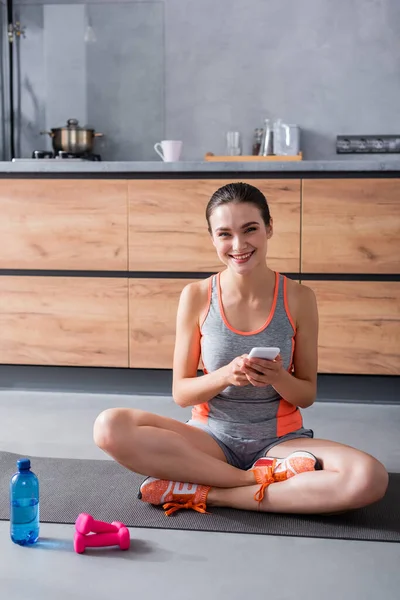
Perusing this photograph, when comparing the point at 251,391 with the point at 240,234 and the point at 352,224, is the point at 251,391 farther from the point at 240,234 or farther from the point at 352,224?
the point at 352,224

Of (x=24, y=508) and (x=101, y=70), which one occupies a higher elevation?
(x=101, y=70)

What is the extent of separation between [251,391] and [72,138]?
7.50 feet

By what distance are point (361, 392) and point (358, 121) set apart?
142 centimetres

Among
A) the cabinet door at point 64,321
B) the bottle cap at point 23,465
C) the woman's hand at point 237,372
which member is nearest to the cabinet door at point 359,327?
the cabinet door at point 64,321

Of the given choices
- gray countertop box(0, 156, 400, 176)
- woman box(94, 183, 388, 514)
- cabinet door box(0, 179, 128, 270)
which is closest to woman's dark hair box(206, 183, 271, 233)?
woman box(94, 183, 388, 514)

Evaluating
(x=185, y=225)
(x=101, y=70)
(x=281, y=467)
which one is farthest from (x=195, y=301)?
(x=101, y=70)

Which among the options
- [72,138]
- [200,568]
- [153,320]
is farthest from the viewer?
[72,138]

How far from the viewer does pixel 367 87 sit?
3975 mm

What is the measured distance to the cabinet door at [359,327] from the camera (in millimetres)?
3188

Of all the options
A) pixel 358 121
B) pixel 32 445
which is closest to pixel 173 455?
pixel 32 445

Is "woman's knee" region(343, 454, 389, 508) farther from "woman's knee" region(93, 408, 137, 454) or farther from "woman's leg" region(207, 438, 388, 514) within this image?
"woman's knee" region(93, 408, 137, 454)

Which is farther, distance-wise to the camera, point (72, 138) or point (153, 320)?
point (72, 138)

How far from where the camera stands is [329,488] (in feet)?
6.04

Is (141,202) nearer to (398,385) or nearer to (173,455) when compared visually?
(398,385)
